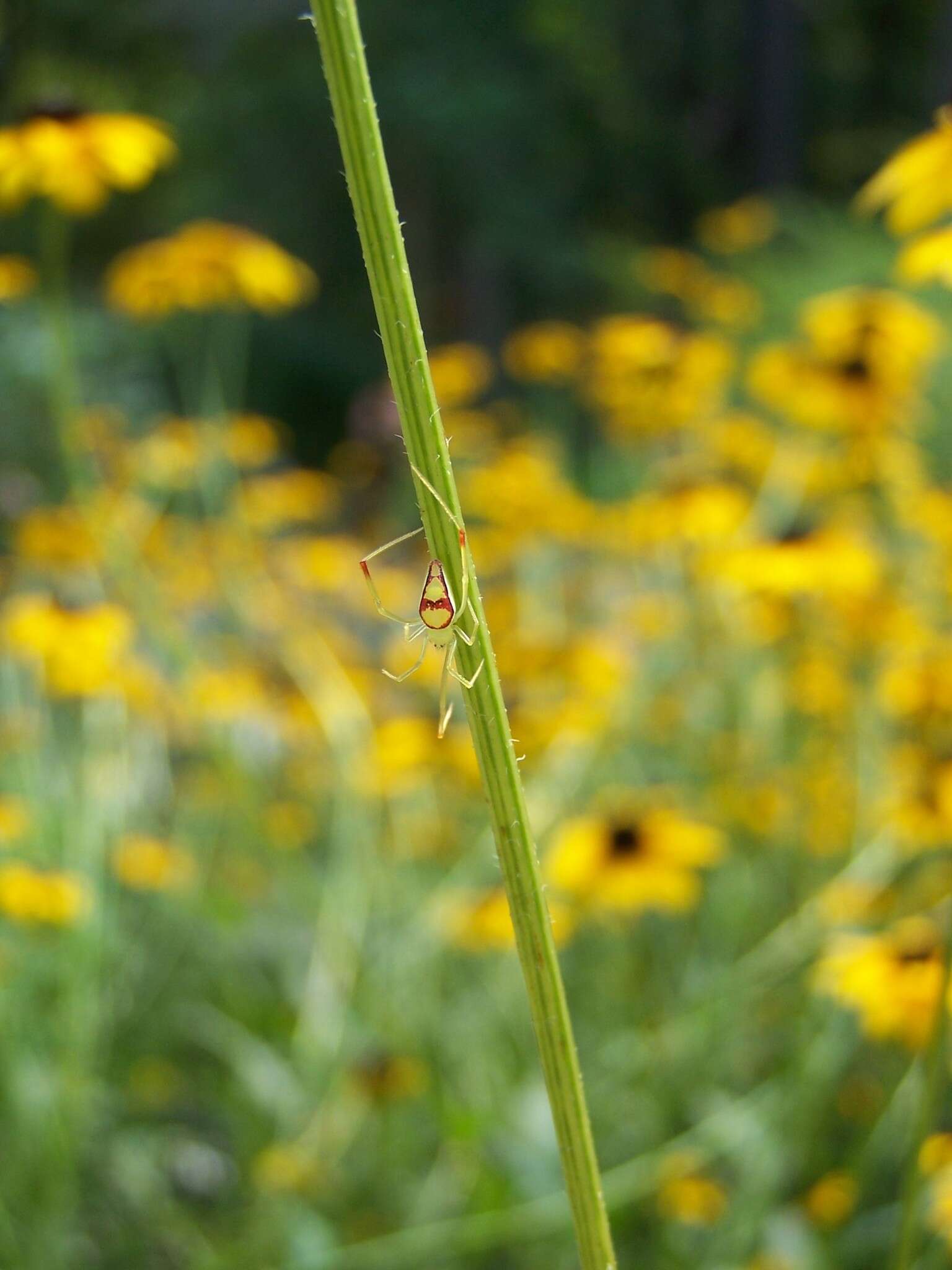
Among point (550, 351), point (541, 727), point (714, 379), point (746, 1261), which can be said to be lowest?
point (746, 1261)

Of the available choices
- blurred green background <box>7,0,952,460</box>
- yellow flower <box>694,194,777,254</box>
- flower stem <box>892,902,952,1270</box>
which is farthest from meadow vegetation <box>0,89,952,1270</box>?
blurred green background <box>7,0,952,460</box>

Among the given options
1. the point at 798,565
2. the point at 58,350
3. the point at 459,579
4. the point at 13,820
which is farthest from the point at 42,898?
the point at 459,579

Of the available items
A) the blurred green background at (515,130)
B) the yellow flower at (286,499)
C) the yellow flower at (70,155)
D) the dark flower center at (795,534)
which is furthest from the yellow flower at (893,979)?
the blurred green background at (515,130)

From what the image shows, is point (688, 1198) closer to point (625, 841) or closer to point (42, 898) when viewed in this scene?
point (625, 841)

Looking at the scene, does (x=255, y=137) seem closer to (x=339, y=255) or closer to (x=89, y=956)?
(x=339, y=255)

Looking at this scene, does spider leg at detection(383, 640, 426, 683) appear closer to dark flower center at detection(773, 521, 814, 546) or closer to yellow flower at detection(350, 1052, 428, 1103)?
yellow flower at detection(350, 1052, 428, 1103)

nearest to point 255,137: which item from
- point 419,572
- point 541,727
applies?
point 419,572
